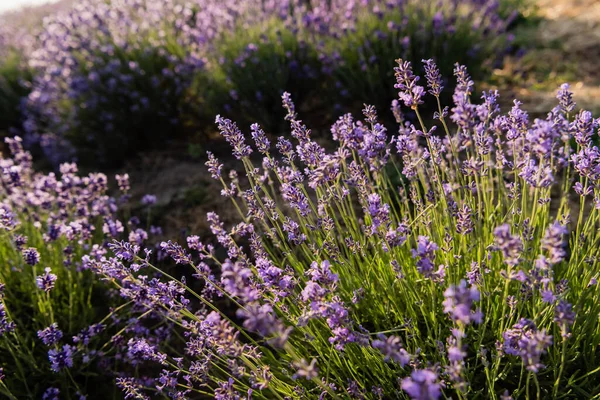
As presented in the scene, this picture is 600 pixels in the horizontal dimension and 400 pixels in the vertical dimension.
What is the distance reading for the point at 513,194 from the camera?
1969 millimetres

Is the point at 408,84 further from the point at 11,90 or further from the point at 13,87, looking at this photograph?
the point at 13,87

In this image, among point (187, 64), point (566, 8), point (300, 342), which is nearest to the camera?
point (300, 342)

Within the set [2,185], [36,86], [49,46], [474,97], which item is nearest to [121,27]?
[49,46]

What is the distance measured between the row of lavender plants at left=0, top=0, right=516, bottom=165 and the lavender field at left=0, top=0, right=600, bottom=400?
27 mm

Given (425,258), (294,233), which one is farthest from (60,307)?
(425,258)

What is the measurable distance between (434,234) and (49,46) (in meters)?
5.31

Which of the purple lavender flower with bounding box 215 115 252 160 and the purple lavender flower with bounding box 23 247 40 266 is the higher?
the purple lavender flower with bounding box 215 115 252 160

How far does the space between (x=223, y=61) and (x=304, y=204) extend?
9.70 feet

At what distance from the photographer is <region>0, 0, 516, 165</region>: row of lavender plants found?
13.7ft

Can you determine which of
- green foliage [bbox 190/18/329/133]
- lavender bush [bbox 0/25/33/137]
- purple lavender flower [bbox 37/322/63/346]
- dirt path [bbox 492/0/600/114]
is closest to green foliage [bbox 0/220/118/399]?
purple lavender flower [bbox 37/322/63/346]

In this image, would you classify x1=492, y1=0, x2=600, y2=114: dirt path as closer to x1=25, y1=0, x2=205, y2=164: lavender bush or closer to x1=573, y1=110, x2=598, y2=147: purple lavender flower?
x1=573, y1=110, x2=598, y2=147: purple lavender flower

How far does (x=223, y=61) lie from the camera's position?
4.48m

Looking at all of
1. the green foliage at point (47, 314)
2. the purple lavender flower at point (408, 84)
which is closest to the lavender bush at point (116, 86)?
the green foliage at point (47, 314)

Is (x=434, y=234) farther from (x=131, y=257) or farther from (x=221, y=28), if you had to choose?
(x=221, y=28)
